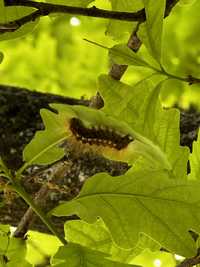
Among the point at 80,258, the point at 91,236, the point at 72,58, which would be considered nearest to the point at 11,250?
the point at 91,236

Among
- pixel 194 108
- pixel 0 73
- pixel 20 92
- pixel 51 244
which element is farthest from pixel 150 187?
pixel 194 108

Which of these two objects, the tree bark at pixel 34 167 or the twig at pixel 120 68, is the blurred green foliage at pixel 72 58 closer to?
the tree bark at pixel 34 167

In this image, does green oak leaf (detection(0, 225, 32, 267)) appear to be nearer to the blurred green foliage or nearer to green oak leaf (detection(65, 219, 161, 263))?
green oak leaf (detection(65, 219, 161, 263))

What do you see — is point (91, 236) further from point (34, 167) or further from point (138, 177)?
point (34, 167)

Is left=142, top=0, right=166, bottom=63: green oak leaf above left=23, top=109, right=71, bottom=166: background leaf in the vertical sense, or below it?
above

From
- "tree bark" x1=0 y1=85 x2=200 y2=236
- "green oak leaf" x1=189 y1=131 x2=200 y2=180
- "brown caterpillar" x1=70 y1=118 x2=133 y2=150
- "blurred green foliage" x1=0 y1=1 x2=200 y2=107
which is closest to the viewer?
"brown caterpillar" x1=70 y1=118 x2=133 y2=150

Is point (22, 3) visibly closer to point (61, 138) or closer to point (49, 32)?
point (61, 138)

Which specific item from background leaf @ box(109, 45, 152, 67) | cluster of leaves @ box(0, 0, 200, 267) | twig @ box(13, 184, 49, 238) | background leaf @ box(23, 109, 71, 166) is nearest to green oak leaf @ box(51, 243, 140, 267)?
cluster of leaves @ box(0, 0, 200, 267)
